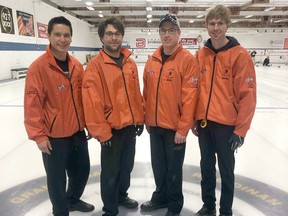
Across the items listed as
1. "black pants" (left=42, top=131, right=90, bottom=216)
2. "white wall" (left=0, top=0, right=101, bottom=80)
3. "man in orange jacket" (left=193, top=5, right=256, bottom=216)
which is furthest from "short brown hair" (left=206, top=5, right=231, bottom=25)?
"white wall" (left=0, top=0, right=101, bottom=80)

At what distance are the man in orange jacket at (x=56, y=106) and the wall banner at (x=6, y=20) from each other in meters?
9.87

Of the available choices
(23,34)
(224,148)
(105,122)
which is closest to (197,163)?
(224,148)

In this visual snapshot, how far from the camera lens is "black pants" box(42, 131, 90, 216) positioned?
1725mm

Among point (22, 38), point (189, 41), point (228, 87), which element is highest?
point (189, 41)

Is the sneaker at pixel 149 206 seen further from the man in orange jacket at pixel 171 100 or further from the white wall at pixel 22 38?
the white wall at pixel 22 38

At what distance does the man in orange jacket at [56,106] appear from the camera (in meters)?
1.61

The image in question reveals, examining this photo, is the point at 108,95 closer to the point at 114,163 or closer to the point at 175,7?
the point at 114,163

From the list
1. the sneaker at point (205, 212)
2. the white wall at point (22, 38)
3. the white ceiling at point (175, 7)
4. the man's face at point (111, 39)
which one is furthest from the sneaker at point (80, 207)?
the white ceiling at point (175, 7)

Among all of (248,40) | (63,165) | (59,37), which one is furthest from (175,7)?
(63,165)

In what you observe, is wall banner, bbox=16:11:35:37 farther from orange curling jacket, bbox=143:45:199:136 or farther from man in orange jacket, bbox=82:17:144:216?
orange curling jacket, bbox=143:45:199:136

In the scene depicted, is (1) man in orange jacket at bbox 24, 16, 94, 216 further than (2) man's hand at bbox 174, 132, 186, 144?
No

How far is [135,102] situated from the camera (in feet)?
6.10

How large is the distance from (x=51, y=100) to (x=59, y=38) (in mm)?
422

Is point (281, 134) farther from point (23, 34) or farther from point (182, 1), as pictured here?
point (23, 34)
